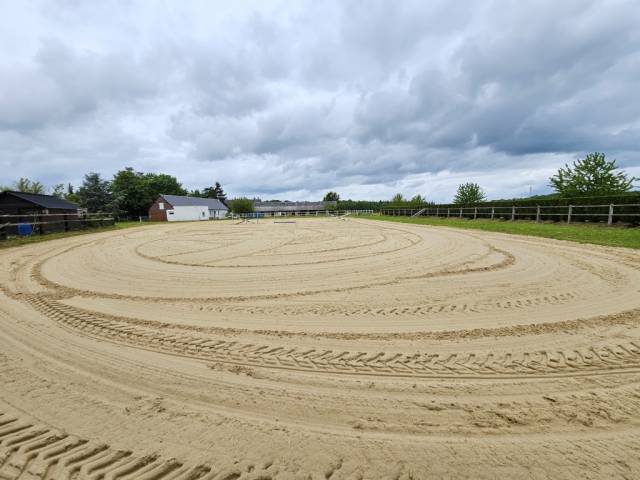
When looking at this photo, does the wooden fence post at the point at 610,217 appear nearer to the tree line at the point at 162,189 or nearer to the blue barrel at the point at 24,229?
the tree line at the point at 162,189

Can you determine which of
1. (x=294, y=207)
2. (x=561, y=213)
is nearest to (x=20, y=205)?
(x=561, y=213)

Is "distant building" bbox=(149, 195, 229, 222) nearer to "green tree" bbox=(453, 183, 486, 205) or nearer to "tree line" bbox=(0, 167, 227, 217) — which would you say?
"tree line" bbox=(0, 167, 227, 217)

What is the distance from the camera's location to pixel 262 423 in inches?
99.1

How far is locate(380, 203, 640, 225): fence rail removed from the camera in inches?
682

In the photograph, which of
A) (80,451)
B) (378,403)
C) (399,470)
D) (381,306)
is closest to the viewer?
(399,470)

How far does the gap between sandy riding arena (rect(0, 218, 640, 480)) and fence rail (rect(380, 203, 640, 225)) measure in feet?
52.6

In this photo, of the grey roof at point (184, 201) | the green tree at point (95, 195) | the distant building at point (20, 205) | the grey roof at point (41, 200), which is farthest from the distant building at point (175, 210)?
the distant building at point (20, 205)

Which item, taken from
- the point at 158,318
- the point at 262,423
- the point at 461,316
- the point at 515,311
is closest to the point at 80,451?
the point at 262,423

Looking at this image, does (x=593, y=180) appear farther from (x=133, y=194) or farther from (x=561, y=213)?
(x=133, y=194)

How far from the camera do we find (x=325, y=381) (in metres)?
3.08

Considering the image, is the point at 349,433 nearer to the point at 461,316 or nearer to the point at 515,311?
the point at 461,316

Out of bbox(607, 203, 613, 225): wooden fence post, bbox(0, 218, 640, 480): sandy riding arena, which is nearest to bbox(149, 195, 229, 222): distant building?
bbox(0, 218, 640, 480): sandy riding arena

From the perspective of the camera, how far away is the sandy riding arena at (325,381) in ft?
6.97

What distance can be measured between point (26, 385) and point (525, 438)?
4.65 m
